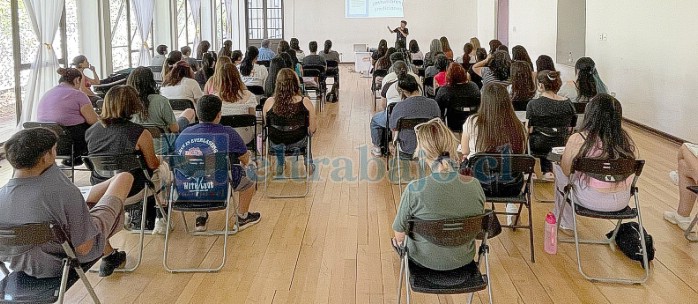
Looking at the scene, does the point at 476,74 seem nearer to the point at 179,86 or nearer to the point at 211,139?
the point at 179,86

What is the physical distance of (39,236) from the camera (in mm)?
2770

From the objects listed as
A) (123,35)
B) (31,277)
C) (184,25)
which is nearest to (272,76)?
(123,35)

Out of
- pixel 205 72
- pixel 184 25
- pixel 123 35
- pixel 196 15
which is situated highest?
pixel 196 15

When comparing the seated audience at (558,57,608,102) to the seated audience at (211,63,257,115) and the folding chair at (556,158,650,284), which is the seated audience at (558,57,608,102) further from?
the seated audience at (211,63,257,115)

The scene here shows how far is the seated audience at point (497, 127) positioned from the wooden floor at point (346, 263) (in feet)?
2.38

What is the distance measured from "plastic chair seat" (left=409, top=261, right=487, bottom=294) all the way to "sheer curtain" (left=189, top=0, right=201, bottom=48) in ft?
47.4

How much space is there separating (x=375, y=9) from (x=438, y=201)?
65.8 ft

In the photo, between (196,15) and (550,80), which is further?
(196,15)

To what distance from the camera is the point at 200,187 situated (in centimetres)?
Result: 446

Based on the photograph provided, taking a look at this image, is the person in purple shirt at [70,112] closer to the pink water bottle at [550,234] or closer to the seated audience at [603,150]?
the pink water bottle at [550,234]

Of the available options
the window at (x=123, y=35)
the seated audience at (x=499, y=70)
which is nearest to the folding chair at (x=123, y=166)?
the seated audience at (x=499, y=70)

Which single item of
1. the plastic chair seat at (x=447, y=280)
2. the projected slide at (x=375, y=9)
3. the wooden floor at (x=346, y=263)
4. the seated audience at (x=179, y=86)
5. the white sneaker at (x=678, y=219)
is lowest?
the wooden floor at (x=346, y=263)

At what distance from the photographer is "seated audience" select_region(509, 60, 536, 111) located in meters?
6.60

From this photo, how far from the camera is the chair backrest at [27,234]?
274 centimetres
